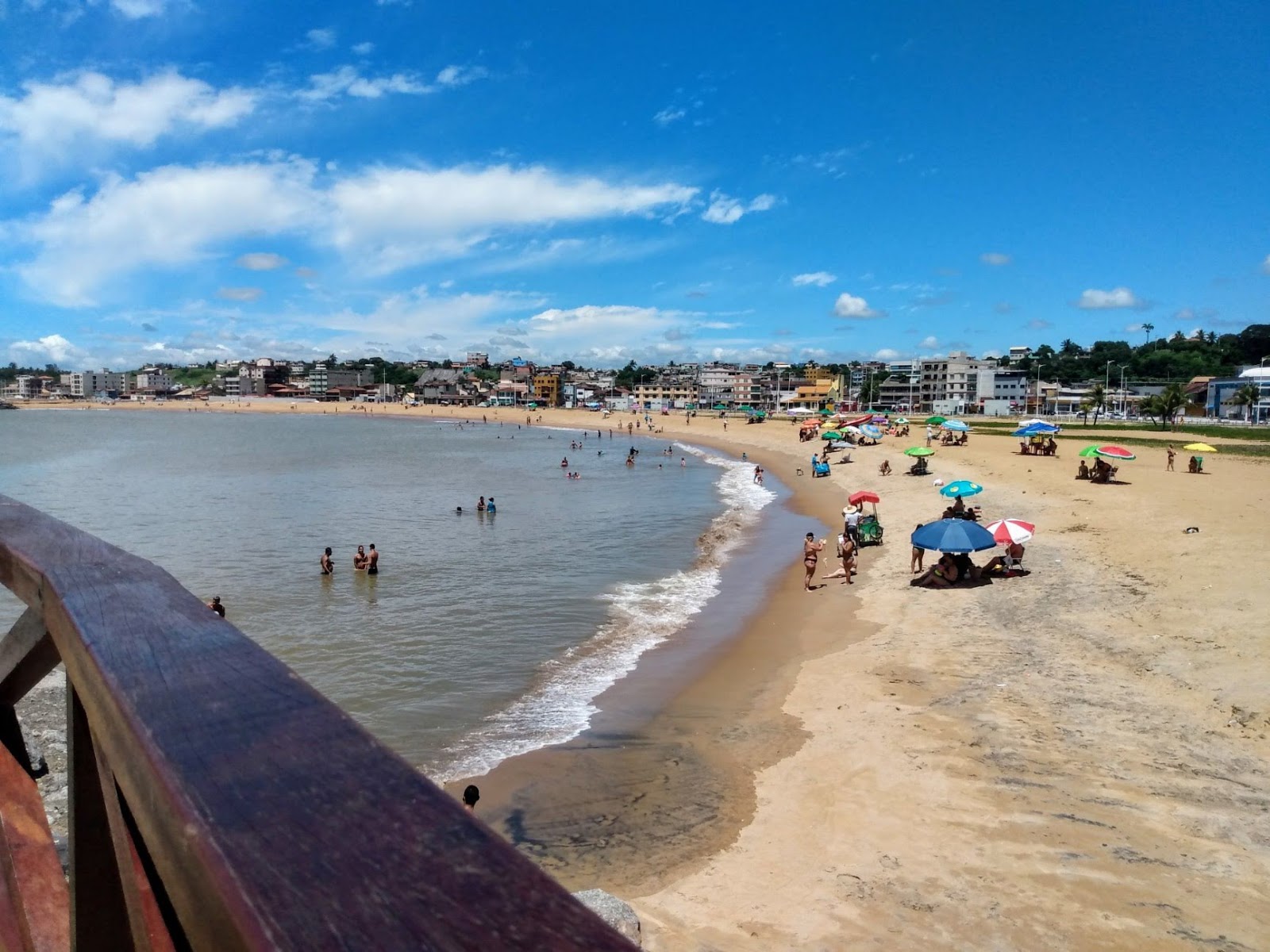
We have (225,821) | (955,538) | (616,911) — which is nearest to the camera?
(225,821)

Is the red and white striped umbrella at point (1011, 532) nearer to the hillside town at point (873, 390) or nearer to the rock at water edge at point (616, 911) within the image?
the rock at water edge at point (616, 911)

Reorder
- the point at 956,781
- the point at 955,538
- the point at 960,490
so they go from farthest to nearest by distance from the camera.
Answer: the point at 960,490, the point at 955,538, the point at 956,781

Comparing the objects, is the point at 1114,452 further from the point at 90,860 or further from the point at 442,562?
the point at 90,860

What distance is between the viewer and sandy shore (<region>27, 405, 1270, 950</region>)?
612 cm

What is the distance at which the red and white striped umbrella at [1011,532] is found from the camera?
645 inches

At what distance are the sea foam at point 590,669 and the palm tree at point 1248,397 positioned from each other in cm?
7805

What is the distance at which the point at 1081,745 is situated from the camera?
28.9 ft

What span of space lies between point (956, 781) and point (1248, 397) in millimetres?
90316

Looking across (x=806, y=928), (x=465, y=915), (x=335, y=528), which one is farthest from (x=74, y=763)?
(x=335, y=528)

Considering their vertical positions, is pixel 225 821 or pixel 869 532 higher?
pixel 225 821

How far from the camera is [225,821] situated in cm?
80

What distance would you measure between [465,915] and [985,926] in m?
6.51

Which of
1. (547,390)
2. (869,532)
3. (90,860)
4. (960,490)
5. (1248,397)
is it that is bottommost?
(869,532)

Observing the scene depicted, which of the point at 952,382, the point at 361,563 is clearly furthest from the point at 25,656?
the point at 952,382
